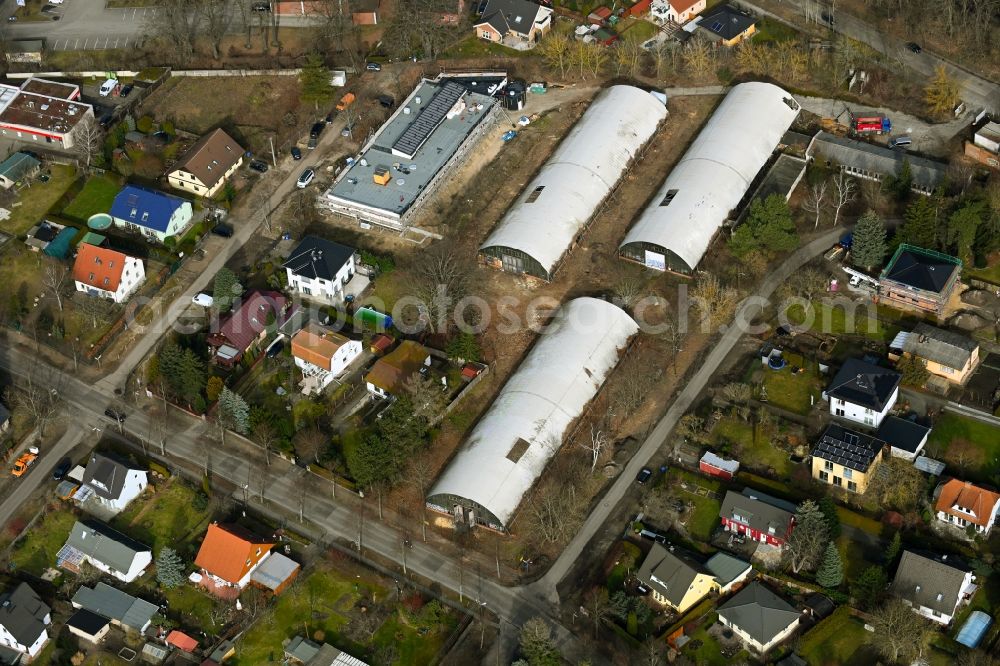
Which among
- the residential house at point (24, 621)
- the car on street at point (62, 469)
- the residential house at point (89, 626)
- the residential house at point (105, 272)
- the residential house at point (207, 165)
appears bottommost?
the residential house at point (24, 621)

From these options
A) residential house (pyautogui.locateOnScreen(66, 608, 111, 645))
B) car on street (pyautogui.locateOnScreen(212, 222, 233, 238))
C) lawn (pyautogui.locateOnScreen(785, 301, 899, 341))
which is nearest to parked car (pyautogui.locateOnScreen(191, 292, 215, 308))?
car on street (pyautogui.locateOnScreen(212, 222, 233, 238))

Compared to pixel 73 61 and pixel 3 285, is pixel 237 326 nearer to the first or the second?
pixel 3 285

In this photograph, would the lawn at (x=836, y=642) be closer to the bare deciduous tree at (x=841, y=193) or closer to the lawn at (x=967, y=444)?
the lawn at (x=967, y=444)

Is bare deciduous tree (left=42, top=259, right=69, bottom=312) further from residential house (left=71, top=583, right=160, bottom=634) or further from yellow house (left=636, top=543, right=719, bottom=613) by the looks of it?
yellow house (left=636, top=543, right=719, bottom=613)

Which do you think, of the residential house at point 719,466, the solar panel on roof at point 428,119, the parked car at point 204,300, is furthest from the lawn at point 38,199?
the residential house at point 719,466

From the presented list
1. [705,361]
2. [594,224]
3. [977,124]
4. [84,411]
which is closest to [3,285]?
[84,411]
